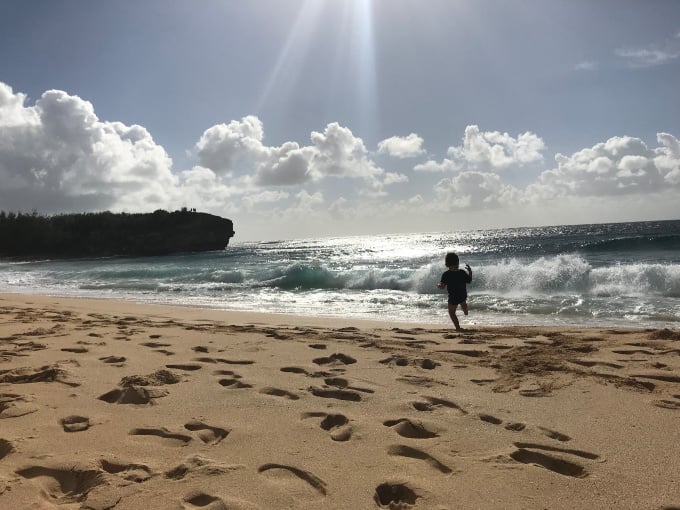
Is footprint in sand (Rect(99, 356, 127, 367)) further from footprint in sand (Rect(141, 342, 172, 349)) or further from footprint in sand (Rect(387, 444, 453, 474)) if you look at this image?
footprint in sand (Rect(387, 444, 453, 474))

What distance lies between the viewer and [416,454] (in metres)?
2.65

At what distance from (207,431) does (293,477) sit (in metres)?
0.87

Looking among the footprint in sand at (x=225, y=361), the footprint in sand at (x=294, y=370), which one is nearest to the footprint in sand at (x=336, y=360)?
the footprint in sand at (x=294, y=370)

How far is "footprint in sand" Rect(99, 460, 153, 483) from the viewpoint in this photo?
2363mm

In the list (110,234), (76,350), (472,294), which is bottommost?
(472,294)

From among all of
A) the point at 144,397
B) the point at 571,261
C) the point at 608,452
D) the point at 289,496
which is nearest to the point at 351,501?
the point at 289,496

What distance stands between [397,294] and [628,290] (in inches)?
249

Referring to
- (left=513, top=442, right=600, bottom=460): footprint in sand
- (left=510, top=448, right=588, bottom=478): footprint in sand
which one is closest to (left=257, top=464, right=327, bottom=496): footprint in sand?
(left=510, top=448, right=588, bottom=478): footprint in sand

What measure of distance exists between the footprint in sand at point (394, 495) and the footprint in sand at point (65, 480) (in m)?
1.42

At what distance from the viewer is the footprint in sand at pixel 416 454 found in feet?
8.14

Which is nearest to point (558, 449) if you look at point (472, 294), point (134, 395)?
point (134, 395)

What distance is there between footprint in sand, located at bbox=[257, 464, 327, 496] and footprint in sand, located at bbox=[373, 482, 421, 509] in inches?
11.0

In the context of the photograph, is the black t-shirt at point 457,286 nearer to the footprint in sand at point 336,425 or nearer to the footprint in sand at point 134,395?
the footprint in sand at point 336,425

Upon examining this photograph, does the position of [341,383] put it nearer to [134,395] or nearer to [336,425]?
[336,425]
